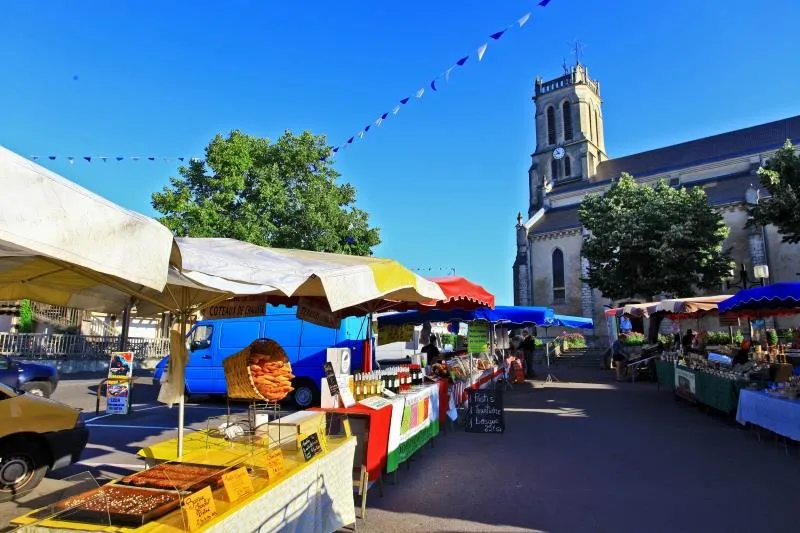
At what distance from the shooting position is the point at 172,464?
3.31 meters

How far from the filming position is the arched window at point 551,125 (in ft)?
162

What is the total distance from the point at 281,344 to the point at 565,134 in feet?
145

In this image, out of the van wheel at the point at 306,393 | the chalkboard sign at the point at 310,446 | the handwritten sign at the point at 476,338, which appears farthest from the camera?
the handwritten sign at the point at 476,338

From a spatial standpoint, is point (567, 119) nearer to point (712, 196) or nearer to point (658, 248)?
point (712, 196)

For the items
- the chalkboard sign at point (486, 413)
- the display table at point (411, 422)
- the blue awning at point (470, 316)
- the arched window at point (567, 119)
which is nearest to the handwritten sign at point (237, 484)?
the display table at point (411, 422)

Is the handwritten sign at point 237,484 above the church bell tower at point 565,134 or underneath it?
underneath

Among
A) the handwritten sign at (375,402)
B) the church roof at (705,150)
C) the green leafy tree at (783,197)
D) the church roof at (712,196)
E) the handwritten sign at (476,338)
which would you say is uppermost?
the church roof at (705,150)

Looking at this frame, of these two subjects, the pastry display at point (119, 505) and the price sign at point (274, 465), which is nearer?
the pastry display at point (119, 505)

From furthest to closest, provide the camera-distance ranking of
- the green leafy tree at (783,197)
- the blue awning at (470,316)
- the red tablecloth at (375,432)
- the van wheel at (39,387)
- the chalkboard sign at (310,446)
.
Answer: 1. the green leafy tree at (783,197)
2. the van wheel at (39,387)
3. the blue awning at (470,316)
4. the red tablecloth at (375,432)
5. the chalkboard sign at (310,446)

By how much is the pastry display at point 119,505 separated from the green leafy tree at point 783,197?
16.9 meters

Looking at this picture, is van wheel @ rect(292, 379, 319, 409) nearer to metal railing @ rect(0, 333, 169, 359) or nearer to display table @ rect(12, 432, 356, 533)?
display table @ rect(12, 432, 356, 533)

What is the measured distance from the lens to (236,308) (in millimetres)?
5148

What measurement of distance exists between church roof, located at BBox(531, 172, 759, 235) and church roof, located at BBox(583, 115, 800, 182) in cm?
225

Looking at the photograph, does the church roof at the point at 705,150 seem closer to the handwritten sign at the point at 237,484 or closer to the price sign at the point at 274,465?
the price sign at the point at 274,465
